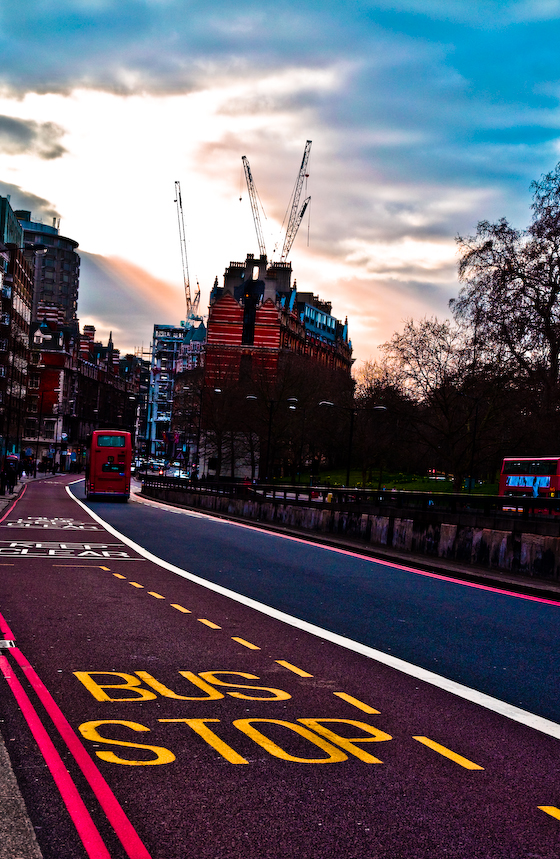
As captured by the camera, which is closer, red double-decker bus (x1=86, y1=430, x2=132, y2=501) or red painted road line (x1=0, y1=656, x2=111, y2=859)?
red painted road line (x1=0, y1=656, x2=111, y2=859)

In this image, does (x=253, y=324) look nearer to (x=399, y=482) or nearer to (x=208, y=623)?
(x=399, y=482)

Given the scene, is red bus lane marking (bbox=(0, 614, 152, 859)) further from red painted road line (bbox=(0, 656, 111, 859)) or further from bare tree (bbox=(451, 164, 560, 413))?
bare tree (bbox=(451, 164, 560, 413))

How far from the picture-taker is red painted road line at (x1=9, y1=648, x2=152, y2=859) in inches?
166

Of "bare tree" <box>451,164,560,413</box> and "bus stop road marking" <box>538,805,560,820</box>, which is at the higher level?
"bare tree" <box>451,164,560,413</box>

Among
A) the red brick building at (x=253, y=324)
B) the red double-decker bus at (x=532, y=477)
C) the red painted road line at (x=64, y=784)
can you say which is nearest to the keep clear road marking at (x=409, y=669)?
the red painted road line at (x=64, y=784)

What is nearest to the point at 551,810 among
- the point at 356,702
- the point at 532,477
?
the point at 356,702

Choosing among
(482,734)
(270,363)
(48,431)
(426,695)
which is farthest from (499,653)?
(48,431)

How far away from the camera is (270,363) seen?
400 feet

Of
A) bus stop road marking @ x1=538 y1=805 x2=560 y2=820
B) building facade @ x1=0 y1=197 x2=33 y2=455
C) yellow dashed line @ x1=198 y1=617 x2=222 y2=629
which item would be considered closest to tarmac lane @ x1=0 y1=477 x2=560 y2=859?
bus stop road marking @ x1=538 y1=805 x2=560 y2=820

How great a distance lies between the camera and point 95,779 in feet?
16.6

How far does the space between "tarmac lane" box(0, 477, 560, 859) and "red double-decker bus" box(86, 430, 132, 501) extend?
39.2 metres

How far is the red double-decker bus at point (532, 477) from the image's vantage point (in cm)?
5075

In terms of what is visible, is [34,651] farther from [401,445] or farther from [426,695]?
[401,445]

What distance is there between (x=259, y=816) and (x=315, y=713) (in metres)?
2.10
